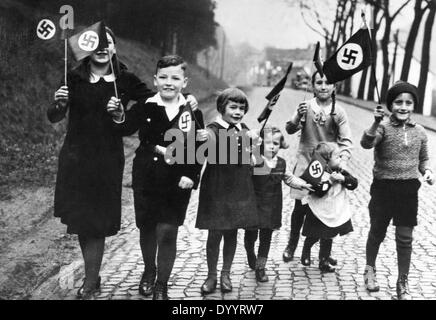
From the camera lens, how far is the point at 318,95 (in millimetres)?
5559

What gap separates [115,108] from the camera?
171 inches

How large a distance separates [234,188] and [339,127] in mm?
1297

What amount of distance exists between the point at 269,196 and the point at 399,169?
0.99 metres

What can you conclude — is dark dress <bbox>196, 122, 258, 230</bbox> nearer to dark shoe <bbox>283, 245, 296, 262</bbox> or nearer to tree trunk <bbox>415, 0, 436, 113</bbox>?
dark shoe <bbox>283, 245, 296, 262</bbox>

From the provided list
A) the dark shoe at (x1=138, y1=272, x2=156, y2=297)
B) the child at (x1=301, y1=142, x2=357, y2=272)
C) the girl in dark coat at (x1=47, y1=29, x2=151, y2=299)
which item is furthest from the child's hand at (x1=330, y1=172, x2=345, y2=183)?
the girl in dark coat at (x1=47, y1=29, x2=151, y2=299)

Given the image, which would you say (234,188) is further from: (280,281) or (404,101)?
(404,101)

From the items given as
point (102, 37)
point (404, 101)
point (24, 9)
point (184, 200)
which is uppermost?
point (24, 9)

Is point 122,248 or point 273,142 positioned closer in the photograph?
point 273,142

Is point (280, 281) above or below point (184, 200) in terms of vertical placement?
below

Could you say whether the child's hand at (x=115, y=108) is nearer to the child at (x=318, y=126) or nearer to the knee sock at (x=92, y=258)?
the knee sock at (x=92, y=258)

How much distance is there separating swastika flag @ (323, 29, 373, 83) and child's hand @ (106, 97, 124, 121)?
5.26ft

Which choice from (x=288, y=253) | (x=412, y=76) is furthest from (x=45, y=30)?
(x=412, y=76)

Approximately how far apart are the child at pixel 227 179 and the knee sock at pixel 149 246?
1.11ft
